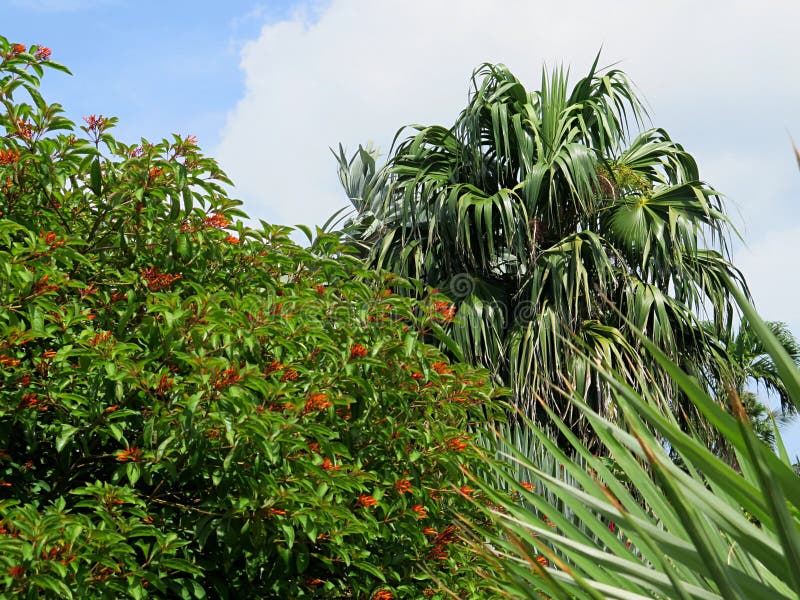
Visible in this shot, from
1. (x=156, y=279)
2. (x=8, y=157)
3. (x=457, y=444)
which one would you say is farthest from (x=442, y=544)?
(x=8, y=157)

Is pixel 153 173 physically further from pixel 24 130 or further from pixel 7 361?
pixel 7 361

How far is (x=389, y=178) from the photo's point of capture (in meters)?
8.27

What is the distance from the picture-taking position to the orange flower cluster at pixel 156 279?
11.1 feet

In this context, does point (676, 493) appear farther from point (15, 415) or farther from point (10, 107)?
point (10, 107)

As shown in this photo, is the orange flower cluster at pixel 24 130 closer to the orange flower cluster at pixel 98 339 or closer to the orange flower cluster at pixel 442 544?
the orange flower cluster at pixel 98 339

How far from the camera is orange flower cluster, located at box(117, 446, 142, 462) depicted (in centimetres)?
278

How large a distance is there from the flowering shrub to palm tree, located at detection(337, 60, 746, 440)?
317 centimetres

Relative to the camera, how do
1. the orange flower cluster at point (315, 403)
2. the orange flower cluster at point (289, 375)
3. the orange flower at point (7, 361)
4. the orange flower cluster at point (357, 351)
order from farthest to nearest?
the orange flower cluster at point (357, 351)
the orange flower cluster at point (289, 375)
the orange flower cluster at point (315, 403)
the orange flower at point (7, 361)

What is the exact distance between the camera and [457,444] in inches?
144

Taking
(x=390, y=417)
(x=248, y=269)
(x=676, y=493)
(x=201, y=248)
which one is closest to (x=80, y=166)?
(x=201, y=248)

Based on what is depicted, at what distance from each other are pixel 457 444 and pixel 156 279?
1398 millimetres

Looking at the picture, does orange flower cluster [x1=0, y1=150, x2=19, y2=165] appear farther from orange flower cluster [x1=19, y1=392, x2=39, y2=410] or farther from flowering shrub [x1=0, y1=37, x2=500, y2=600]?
orange flower cluster [x1=19, y1=392, x2=39, y2=410]

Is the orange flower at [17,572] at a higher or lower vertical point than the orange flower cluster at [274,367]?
lower

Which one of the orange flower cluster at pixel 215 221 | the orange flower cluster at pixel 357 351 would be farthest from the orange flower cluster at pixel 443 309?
the orange flower cluster at pixel 215 221
